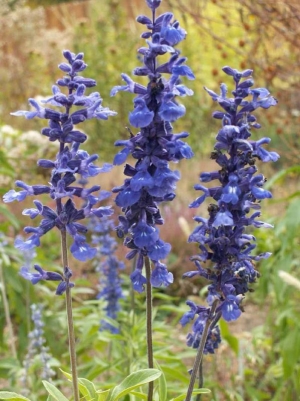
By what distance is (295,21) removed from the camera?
5082mm

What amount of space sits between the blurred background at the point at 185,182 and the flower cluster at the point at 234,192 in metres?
0.71

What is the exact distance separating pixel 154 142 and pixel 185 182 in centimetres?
881

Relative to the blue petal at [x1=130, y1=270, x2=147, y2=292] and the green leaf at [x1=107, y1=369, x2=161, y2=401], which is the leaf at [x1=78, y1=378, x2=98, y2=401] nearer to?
the green leaf at [x1=107, y1=369, x2=161, y2=401]

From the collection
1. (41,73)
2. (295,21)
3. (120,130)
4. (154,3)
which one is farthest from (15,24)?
(154,3)

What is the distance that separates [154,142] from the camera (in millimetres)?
1825

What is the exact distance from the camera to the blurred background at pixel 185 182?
3.97 meters

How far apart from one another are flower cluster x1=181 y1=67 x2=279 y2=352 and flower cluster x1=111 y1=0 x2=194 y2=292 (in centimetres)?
12

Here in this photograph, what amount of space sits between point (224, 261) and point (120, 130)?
35.1ft

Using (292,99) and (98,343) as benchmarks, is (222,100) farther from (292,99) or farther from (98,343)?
(292,99)

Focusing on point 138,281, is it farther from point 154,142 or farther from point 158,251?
point 154,142

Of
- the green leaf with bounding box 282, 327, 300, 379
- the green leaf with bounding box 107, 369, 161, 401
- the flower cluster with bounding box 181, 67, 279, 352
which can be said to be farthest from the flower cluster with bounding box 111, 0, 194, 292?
the green leaf with bounding box 282, 327, 300, 379

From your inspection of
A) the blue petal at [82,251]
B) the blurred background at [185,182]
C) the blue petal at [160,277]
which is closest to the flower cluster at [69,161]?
the blue petal at [82,251]

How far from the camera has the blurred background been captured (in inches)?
156

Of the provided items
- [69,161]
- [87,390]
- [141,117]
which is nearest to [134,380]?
[87,390]
